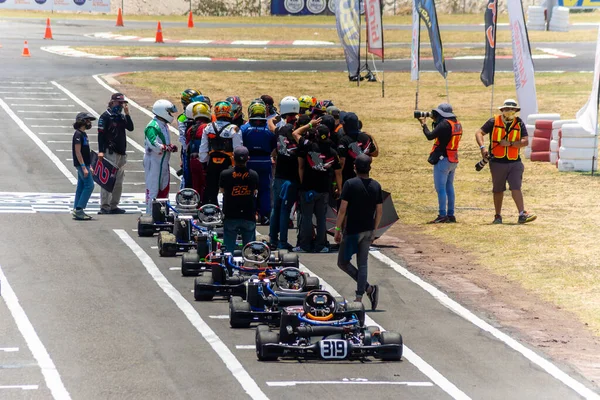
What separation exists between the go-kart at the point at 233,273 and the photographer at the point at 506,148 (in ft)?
19.1

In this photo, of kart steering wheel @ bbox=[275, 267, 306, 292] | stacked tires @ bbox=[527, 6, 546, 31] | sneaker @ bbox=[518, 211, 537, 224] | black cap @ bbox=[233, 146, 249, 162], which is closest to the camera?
kart steering wheel @ bbox=[275, 267, 306, 292]

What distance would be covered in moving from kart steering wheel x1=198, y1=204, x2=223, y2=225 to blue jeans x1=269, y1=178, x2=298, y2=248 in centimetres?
104

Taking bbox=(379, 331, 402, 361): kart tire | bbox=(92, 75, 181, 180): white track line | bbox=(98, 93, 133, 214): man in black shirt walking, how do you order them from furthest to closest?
bbox=(92, 75, 181, 180): white track line
bbox=(98, 93, 133, 214): man in black shirt walking
bbox=(379, 331, 402, 361): kart tire

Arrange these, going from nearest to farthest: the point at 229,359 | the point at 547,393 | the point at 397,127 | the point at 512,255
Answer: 1. the point at 547,393
2. the point at 229,359
3. the point at 512,255
4. the point at 397,127

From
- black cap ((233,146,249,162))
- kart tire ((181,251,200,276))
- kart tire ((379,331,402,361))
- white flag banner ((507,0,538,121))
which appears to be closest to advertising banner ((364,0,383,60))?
white flag banner ((507,0,538,121))

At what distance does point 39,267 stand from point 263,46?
132ft

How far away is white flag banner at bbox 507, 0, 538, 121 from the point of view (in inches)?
1071

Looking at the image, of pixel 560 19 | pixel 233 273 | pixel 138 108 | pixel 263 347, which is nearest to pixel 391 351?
pixel 263 347

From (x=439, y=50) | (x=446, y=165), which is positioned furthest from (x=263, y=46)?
(x=446, y=165)

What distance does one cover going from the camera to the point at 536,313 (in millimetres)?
14148

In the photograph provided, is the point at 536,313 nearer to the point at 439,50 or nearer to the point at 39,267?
the point at 39,267

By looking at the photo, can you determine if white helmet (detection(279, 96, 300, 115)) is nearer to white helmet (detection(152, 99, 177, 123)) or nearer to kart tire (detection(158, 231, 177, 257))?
white helmet (detection(152, 99, 177, 123))

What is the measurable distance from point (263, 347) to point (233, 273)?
301 cm

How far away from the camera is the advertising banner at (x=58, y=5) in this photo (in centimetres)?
6900
